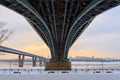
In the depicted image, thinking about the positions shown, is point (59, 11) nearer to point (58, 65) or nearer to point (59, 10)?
point (59, 10)

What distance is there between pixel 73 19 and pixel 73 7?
6.53m

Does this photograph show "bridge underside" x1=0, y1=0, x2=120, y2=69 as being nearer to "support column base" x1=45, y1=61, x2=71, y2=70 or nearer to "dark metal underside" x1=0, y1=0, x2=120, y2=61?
"dark metal underside" x1=0, y1=0, x2=120, y2=61

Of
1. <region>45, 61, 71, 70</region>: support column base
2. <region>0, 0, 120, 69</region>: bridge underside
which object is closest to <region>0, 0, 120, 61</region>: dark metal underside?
<region>0, 0, 120, 69</region>: bridge underside

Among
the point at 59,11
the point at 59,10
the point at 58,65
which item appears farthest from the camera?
the point at 58,65

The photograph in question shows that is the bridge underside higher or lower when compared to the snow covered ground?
higher

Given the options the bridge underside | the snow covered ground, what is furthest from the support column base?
the bridge underside

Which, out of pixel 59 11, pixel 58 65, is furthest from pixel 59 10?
pixel 58 65

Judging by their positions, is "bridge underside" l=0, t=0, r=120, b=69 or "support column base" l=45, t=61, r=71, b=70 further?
"support column base" l=45, t=61, r=71, b=70

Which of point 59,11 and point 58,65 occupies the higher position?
point 59,11

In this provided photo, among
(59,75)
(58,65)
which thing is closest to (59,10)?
(59,75)

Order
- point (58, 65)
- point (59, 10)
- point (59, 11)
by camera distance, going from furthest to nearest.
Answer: point (58, 65) < point (59, 11) < point (59, 10)

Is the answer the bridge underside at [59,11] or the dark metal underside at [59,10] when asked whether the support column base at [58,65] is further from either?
the dark metal underside at [59,10]

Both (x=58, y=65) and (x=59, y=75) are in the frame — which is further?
(x=58, y=65)

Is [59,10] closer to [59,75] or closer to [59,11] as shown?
[59,11]
